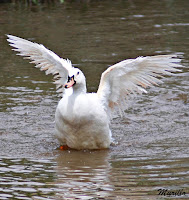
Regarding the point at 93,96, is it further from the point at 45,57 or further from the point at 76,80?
the point at 45,57

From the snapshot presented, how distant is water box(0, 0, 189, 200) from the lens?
682cm

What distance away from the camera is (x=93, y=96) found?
859 centimetres

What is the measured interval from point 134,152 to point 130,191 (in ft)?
6.54

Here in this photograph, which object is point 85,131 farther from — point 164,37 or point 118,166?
point 164,37

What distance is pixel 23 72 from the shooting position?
13.4m

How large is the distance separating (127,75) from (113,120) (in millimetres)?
1793

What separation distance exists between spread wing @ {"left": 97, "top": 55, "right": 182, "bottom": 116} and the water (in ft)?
2.63

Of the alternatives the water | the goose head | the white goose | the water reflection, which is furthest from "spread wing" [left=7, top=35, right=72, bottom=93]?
the water reflection

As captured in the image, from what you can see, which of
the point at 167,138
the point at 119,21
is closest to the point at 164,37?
the point at 119,21

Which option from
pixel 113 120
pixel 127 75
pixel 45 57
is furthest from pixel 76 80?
pixel 113 120

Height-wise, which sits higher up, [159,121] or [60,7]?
[60,7]

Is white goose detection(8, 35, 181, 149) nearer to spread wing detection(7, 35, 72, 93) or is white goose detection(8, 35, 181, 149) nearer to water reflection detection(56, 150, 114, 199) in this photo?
spread wing detection(7, 35, 72, 93)

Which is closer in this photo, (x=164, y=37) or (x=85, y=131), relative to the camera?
(x=85, y=131)

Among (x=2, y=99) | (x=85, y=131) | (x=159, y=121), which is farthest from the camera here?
(x=2, y=99)
